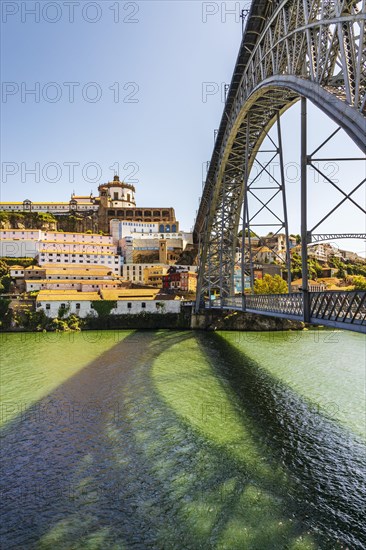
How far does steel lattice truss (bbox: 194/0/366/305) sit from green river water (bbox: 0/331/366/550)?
22.4ft

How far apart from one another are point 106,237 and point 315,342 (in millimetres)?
47738

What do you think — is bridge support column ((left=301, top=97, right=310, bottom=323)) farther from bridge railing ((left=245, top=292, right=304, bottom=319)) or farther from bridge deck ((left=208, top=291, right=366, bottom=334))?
bridge railing ((left=245, top=292, right=304, bottom=319))

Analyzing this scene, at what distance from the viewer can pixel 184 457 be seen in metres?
8.78

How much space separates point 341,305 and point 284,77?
7.11 m

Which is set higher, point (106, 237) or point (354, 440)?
point (106, 237)

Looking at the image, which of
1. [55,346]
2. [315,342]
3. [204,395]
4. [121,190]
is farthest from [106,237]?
[204,395]

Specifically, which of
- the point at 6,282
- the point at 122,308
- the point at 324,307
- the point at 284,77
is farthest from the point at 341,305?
the point at 6,282

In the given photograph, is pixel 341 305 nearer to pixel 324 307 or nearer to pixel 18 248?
pixel 324 307

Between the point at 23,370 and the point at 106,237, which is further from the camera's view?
the point at 106,237

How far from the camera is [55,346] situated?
84.5 feet

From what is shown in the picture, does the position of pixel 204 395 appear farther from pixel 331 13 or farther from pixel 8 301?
pixel 8 301

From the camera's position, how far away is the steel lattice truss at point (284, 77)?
Answer: 668cm

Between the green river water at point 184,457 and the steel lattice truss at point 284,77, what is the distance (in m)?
6.84

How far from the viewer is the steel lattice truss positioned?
6.68 m
